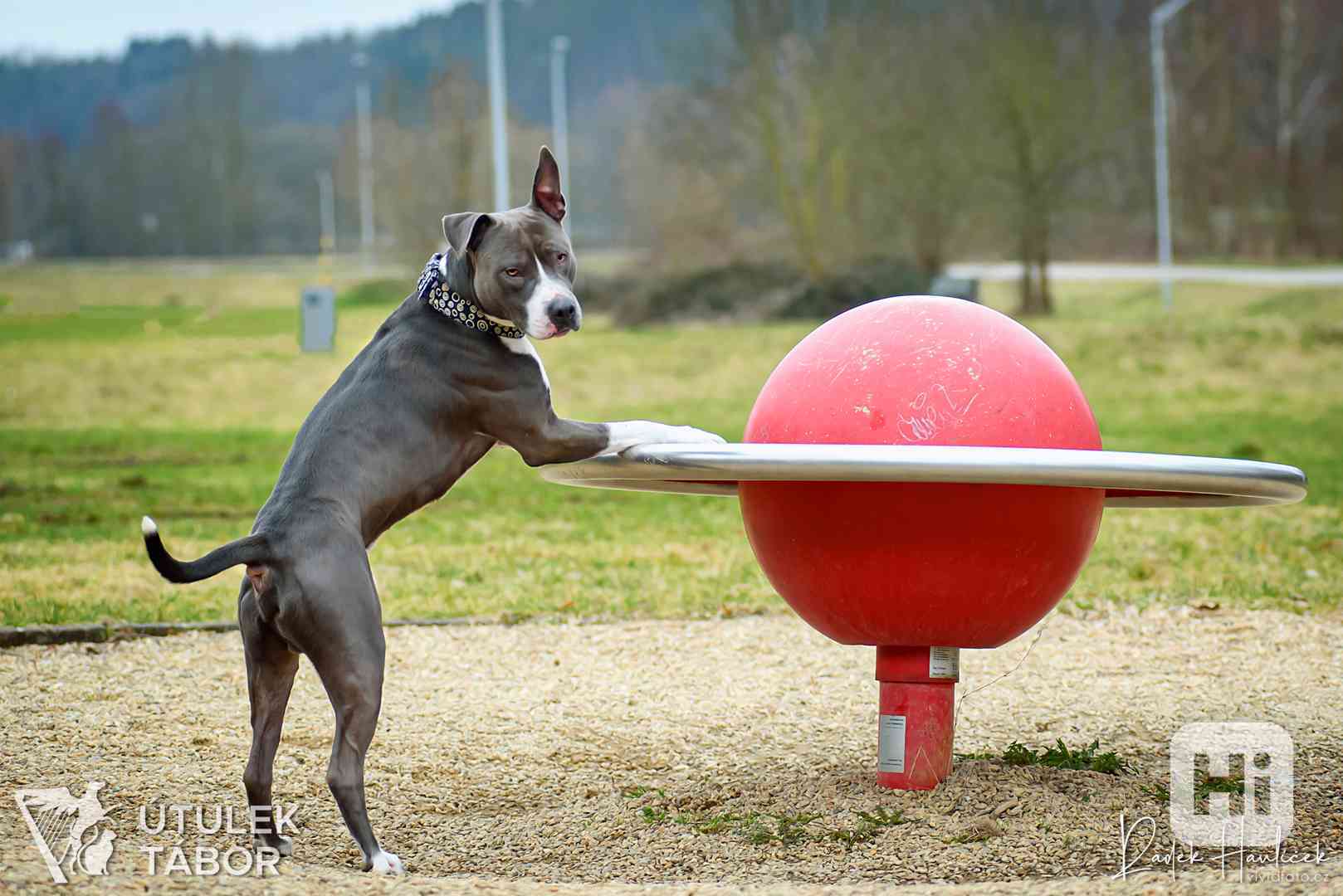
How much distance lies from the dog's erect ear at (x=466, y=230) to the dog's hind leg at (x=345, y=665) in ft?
3.73

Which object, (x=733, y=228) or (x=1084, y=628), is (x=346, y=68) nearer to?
(x=733, y=228)

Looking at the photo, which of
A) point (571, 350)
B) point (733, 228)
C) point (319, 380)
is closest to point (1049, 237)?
point (733, 228)

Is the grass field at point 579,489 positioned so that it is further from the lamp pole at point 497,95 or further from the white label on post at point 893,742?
the white label on post at point 893,742

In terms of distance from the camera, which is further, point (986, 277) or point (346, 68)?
point (346, 68)

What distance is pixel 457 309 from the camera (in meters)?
5.16

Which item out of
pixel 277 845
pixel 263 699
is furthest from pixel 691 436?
pixel 277 845

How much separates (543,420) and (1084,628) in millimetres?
4860

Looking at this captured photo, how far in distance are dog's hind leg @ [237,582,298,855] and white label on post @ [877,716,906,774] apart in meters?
2.08

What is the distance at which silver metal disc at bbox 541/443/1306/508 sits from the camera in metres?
4.50

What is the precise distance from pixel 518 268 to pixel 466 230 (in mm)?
Answer: 221

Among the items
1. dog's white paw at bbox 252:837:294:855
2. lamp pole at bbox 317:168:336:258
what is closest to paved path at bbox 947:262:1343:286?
dog's white paw at bbox 252:837:294:855

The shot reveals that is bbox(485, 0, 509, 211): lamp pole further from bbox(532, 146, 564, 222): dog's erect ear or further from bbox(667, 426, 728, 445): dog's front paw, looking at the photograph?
bbox(667, 426, 728, 445): dog's front paw

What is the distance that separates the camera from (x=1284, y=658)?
785 cm

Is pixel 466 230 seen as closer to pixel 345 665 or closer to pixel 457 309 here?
pixel 457 309
